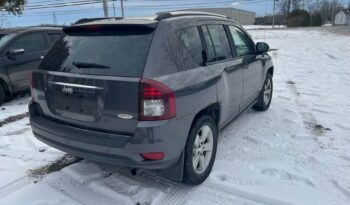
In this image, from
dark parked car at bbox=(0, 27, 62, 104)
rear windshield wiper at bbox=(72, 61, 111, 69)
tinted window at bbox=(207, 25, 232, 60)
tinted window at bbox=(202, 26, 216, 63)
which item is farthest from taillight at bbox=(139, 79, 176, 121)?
dark parked car at bbox=(0, 27, 62, 104)

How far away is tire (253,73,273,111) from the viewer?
608 centimetres

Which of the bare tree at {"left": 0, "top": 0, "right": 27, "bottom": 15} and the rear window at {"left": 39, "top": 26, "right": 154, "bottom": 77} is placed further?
the bare tree at {"left": 0, "top": 0, "right": 27, "bottom": 15}

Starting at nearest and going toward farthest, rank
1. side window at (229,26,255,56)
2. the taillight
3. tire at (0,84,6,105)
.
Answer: the taillight, side window at (229,26,255,56), tire at (0,84,6,105)

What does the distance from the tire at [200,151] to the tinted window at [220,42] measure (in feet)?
2.99

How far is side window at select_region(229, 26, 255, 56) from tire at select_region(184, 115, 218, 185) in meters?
1.51

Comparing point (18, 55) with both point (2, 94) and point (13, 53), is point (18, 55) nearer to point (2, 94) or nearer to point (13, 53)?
point (13, 53)

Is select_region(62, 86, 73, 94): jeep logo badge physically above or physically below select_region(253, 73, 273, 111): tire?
above

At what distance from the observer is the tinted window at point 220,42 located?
13.3 ft

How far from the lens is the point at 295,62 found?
13164mm

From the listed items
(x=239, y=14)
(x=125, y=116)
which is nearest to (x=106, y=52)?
(x=125, y=116)

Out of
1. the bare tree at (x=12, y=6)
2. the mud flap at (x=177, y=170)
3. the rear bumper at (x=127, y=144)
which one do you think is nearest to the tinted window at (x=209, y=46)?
the rear bumper at (x=127, y=144)

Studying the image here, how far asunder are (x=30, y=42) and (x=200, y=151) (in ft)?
19.6

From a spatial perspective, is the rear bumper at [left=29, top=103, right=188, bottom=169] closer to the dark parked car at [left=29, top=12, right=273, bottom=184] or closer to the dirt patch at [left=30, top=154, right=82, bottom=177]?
the dark parked car at [left=29, top=12, right=273, bottom=184]

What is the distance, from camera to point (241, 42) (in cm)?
502
